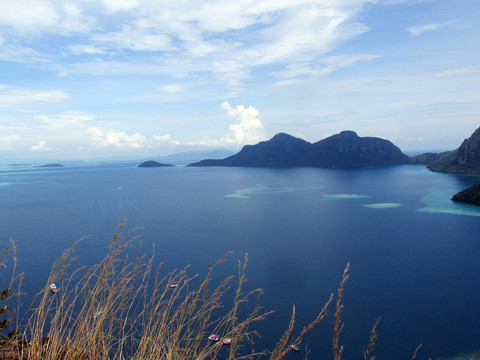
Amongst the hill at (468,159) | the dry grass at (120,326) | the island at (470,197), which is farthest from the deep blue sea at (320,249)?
the hill at (468,159)

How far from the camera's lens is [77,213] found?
5428 centimetres

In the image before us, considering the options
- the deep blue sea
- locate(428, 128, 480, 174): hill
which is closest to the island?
the deep blue sea

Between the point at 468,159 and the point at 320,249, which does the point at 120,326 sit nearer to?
the point at 320,249

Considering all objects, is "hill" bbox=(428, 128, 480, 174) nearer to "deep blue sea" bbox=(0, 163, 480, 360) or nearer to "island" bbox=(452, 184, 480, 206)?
"island" bbox=(452, 184, 480, 206)

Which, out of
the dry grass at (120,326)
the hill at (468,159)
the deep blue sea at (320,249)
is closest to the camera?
the dry grass at (120,326)

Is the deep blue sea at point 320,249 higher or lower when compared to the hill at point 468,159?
lower

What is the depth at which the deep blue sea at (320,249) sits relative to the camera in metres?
19.3

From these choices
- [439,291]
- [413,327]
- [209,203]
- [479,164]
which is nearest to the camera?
[413,327]

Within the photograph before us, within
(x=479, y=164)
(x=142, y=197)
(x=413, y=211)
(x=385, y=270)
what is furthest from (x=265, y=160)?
(x=385, y=270)

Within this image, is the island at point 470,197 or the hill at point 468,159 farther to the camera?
the hill at point 468,159

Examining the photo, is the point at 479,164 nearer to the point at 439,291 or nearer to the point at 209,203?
the point at 209,203

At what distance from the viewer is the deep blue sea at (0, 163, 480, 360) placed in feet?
63.3

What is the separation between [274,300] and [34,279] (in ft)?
66.8

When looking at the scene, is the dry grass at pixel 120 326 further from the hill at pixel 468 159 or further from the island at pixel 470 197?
the hill at pixel 468 159
